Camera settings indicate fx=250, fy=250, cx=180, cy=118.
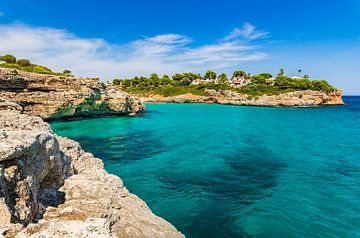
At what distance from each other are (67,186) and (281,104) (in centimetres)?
9864

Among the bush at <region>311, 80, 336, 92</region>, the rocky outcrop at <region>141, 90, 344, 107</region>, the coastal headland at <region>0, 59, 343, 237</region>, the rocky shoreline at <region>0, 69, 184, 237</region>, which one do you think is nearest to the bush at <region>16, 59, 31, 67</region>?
the coastal headland at <region>0, 59, 343, 237</region>

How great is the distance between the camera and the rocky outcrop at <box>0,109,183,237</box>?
4.32 meters

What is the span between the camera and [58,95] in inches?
1710

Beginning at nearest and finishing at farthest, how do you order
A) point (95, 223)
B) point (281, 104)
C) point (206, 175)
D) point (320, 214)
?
1. point (95, 223)
2. point (320, 214)
3. point (206, 175)
4. point (281, 104)

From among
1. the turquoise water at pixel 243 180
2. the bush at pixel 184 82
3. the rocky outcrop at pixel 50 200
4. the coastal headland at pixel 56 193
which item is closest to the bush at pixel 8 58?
the turquoise water at pixel 243 180

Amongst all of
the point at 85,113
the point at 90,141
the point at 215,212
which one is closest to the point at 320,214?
the point at 215,212

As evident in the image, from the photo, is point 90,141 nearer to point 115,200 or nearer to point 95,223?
point 115,200

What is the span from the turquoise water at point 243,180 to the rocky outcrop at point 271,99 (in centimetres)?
6716

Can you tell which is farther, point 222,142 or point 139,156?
point 222,142

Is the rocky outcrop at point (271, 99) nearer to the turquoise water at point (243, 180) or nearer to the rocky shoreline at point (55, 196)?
the turquoise water at point (243, 180)

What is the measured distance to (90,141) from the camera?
3022 cm

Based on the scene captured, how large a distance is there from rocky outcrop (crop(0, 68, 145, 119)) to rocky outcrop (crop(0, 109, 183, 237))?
115 feet

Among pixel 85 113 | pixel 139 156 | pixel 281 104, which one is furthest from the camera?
pixel 281 104

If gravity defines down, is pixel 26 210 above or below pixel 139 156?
above
